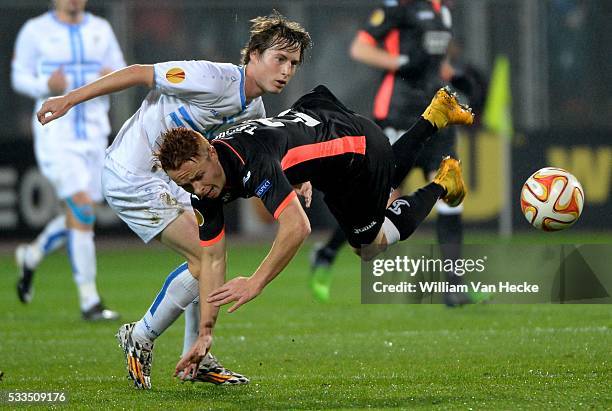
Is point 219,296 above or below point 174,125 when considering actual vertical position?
below

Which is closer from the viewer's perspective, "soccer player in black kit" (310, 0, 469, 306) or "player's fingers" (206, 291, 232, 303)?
"player's fingers" (206, 291, 232, 303)

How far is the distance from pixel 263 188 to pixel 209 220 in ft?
1.60

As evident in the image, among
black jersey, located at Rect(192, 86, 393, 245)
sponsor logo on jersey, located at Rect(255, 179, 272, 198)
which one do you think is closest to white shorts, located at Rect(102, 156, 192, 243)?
black jersey, located at Rect(192, 86, 393, 245)

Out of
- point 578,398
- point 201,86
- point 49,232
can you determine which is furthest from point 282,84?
point 49,232

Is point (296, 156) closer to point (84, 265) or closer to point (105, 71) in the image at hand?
point (84, 265)

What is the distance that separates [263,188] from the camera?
18.2ft

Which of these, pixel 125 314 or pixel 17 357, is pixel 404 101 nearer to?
pixel 125 314

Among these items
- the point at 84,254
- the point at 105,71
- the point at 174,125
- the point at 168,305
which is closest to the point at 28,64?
the point at 105,71

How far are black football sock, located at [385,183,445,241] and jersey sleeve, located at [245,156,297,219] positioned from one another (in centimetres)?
177

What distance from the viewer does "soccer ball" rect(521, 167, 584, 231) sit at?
7.38 m

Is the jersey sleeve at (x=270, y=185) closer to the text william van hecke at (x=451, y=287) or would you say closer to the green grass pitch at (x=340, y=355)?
the green grass pitch at (x=340, y=355)

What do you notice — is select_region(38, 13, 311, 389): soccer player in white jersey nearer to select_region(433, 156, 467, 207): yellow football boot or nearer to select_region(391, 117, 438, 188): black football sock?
select_region(391, 117, 438, 188): black football sock

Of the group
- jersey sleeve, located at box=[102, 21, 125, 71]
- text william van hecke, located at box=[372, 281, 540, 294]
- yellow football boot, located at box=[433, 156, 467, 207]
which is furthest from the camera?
jersey sleeve, located at box=[102, 21, 125, 71]

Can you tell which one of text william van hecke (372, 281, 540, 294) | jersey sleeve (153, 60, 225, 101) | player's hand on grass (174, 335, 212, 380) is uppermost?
jersey sleeve (153, 60, 225, 101)
